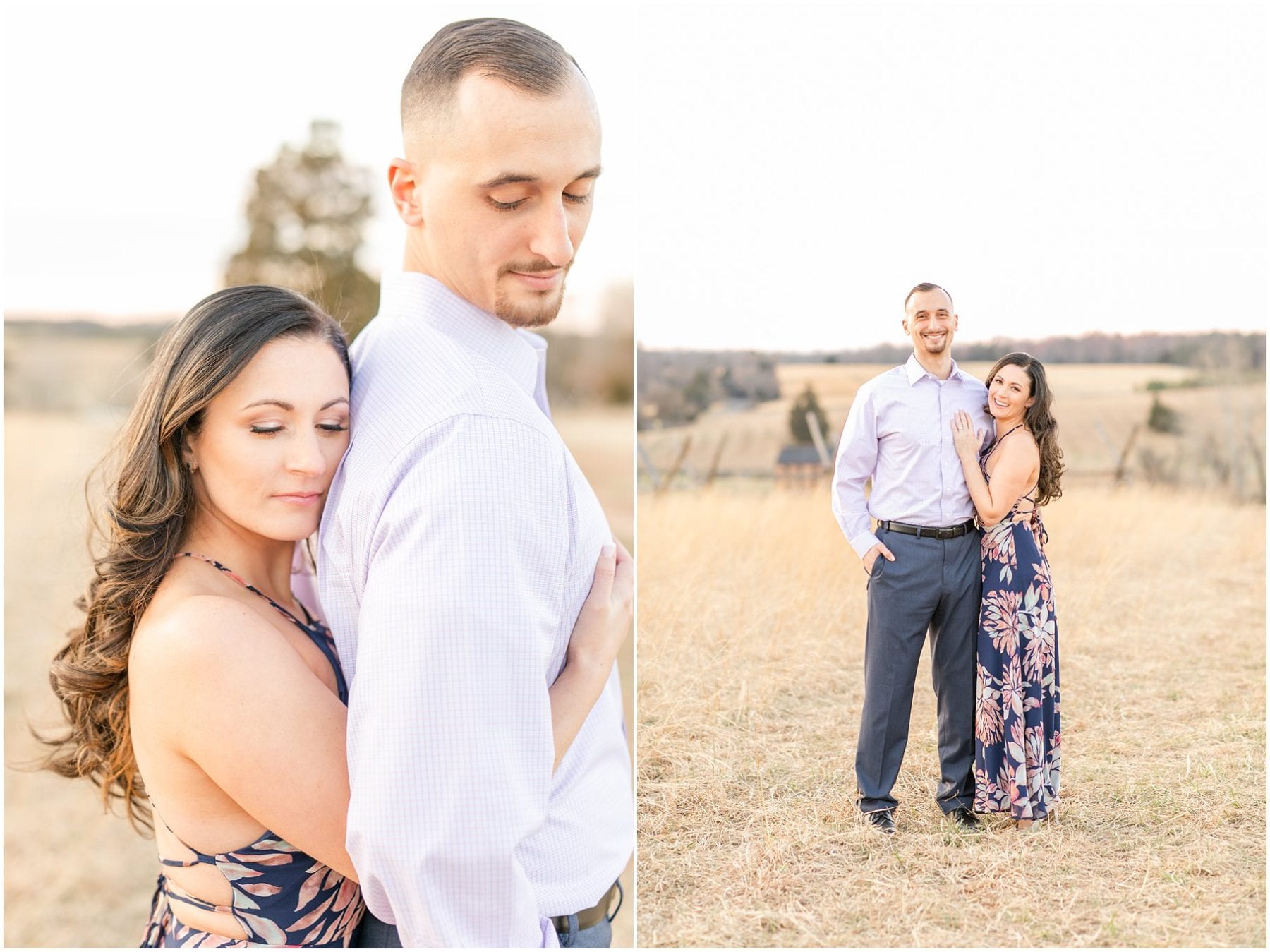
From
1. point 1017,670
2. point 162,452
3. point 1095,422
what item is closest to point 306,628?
point 162,452

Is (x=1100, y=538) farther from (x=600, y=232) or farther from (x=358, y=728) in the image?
(x=600, y=232)

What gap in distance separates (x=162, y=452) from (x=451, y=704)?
856mm

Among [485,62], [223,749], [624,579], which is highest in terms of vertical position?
[485,62]

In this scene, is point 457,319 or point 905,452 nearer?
point 457,319

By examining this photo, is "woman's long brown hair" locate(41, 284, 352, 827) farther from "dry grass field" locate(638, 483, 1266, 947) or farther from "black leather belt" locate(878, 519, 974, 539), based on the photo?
"black leather belt" locate(878, 519, 974, 539)

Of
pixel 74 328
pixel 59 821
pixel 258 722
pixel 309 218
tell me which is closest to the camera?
pixel 258 722

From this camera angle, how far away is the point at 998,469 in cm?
295

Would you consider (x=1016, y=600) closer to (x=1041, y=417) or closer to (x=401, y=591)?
(x=1041, y=417)

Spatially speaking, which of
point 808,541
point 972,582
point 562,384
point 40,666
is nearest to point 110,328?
point 562,384

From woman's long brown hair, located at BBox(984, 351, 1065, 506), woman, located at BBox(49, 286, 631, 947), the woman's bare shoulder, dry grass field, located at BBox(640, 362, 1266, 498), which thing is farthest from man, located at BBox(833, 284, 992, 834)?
the woman's bare shoulder

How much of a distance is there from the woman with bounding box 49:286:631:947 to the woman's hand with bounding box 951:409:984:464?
1313mm

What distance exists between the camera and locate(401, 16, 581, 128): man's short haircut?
187 centimetres

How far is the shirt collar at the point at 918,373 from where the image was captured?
9.82 ft

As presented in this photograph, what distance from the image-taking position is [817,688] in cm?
366
